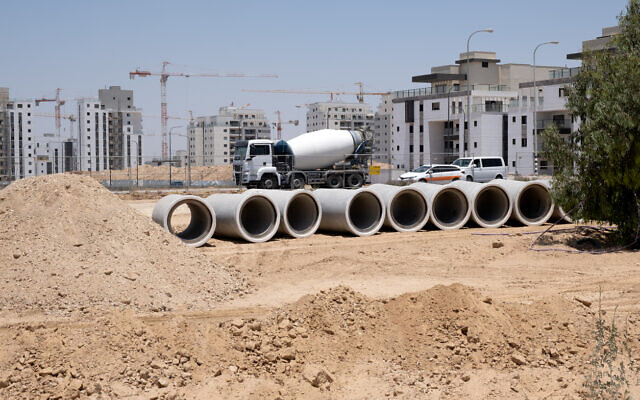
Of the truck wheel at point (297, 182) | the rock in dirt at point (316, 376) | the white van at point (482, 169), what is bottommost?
the rock in dirt at point (316, 376)

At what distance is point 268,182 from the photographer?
35.3m

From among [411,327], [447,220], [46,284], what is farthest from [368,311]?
[447,220]

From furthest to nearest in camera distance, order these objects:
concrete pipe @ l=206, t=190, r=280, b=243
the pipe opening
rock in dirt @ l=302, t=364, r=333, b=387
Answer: the pipe opening → concrete pipe @ l=206, t=190, r=280, b=243 → rock in dirt @ l=302, t=364, r=333, b=387

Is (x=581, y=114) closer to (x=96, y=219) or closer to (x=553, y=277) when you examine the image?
Answer: (x=553, y=277)

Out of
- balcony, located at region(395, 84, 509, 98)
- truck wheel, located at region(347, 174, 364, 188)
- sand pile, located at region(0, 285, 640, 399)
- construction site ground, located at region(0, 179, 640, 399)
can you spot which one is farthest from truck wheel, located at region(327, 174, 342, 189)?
balcony, located at region(395, 84, 509, 98)

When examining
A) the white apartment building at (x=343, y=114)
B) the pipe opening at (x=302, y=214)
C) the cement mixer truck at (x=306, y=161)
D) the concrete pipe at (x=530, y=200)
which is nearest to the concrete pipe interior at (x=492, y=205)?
the concrete pipe at (x=530, y=200)

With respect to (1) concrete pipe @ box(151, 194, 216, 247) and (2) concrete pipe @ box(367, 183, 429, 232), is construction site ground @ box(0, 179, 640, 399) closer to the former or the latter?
(1) concrete pipe @ box(151, 194, 216, 247)

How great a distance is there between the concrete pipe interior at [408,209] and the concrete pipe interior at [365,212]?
1.93ft

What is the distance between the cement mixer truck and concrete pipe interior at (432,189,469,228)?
13.8m

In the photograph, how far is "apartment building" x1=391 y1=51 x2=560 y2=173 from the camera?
72625 millimetres

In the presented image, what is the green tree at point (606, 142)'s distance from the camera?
16578 millimetres

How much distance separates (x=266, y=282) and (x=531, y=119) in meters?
58.0

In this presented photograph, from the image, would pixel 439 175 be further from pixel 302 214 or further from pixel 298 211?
pixel 302 214

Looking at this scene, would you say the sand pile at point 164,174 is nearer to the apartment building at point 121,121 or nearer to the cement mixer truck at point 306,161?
the cement mixer truck at point 306,161
